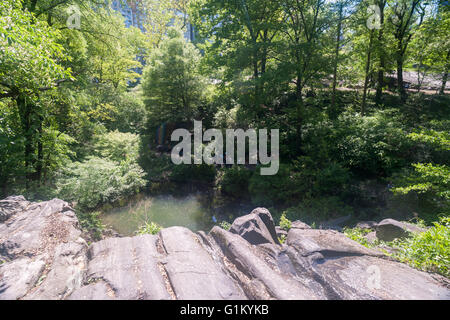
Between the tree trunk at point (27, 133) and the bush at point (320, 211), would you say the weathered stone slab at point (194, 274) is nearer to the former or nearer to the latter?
the bush at point (320, 211)

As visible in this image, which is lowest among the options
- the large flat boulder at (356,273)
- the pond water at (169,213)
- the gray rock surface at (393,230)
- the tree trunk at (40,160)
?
the pond water at (169,213)

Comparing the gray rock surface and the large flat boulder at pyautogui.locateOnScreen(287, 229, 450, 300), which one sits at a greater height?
the large flat boulder at pyautogui.locateOnScreen(287, 229, 450, 300)

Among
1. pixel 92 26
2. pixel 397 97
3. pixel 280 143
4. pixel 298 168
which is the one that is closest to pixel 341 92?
pixel 397 97

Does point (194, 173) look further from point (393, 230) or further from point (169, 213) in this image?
point (393, 230)

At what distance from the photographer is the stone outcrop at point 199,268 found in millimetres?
2281

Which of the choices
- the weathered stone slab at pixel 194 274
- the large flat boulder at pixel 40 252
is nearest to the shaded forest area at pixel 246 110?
the large flat boulder at pixel 40 252

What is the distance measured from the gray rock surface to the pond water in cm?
521

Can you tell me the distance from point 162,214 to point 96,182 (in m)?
2.81

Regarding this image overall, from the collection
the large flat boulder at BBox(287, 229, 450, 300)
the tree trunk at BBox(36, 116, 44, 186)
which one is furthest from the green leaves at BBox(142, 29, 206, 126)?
the large flat boulder at BBox(287, 229, 450, 300)

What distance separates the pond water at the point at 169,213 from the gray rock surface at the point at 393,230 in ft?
17.1

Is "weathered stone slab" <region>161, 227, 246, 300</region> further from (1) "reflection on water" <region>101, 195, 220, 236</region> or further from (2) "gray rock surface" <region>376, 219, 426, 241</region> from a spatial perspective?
(1) "reflection on water" <region>101, 195, 220, 236</region>

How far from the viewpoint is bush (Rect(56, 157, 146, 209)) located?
7470 millimetres

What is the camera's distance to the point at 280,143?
10375 millimetres
